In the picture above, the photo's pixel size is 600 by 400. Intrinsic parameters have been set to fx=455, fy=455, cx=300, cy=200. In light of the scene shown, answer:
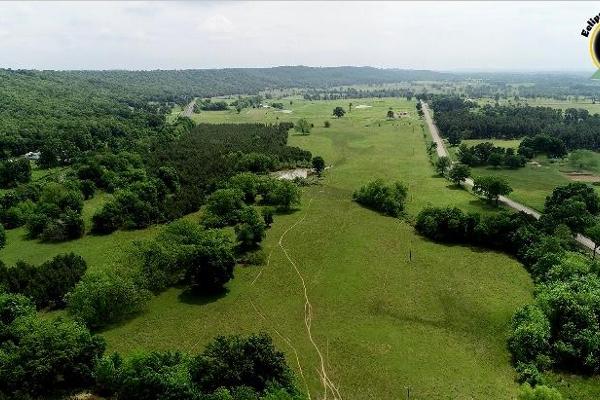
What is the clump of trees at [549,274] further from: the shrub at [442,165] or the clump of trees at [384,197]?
the shrub at [442,165]

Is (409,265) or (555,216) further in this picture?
(555,216)

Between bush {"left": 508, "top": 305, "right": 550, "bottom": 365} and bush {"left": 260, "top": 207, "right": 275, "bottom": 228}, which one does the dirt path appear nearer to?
bush {"left": 260, "top": 207, "right": 275, "bottom": 228}

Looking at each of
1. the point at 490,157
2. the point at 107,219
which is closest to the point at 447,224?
the point at 107,219

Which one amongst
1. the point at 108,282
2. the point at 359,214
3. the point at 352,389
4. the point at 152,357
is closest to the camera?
the point at 152,357

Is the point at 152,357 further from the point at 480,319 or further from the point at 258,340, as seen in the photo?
the point at 480,319

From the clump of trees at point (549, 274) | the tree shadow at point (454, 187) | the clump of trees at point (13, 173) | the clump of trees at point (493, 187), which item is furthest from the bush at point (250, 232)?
the clump of trees at point (13, 173)

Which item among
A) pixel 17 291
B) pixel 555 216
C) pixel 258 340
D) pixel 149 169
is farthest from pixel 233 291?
pixel 149 169

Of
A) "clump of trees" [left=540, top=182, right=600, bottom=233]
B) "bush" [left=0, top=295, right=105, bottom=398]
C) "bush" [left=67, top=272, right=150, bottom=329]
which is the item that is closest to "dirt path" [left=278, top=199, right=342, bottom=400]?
"bush" [left=67, top=272, right=150, bottom=329]
